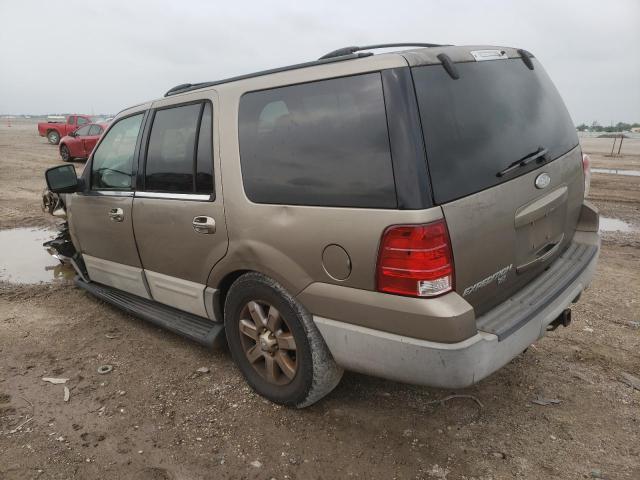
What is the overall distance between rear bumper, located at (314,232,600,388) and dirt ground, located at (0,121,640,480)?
0.54 m

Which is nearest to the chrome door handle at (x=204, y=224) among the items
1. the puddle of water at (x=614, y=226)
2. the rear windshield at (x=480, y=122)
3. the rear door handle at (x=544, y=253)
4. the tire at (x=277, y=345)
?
the tire at (x=277, y=345)

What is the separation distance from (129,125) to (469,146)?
2703 millimetres

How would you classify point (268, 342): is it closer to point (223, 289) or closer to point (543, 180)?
point (223, 289)

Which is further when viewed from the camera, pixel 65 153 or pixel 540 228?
pixel 65 153

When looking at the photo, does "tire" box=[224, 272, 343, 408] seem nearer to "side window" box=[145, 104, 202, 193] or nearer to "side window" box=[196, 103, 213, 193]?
"side window" box=[196, 103, 213, 193]

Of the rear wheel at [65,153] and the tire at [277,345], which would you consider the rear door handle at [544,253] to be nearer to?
the tire at [277,345]

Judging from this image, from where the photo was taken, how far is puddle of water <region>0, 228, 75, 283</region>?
16.9 ft

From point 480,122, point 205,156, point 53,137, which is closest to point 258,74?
point 205,156

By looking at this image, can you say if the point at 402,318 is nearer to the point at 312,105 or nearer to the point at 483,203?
the point at 483,203

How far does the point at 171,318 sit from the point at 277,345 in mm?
1088

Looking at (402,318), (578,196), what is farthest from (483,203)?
(578,196)

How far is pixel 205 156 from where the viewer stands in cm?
283

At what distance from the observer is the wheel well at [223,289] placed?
2.79 meters

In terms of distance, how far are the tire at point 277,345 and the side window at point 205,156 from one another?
0.65 metres
